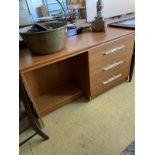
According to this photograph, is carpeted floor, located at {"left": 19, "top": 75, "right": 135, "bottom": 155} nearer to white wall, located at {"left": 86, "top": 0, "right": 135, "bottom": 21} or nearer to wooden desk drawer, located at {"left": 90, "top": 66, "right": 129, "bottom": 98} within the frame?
wooden desk drawer, located at {"left": 90, "top": 66, "right": 129, "bottom": 98}

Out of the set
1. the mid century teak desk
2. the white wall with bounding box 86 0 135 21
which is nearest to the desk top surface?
the mid century teak desk

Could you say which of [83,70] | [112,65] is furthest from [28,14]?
[112,65]

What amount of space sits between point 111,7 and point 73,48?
46.4 inches

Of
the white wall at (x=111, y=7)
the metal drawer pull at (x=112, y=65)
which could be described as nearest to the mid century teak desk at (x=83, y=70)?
the metal drawer pull at (x=112, y=65)

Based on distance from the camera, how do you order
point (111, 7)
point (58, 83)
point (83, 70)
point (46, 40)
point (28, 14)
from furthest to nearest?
point (111, 7)
point (58, 83)
point (83, 70)
point (28, 14)
point (46, 40)

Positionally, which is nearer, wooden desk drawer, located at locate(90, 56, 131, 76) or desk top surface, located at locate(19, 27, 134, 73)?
desk top surface, located at locate(19, 27, 134, 73)

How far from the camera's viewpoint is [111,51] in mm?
1761

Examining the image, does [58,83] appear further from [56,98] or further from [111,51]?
[111,51]

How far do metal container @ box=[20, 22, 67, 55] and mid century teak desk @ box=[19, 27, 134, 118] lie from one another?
7 cm

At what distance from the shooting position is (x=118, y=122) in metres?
1.63

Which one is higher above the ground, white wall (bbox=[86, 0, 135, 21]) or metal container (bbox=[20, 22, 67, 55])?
white wall (bbox=[86, 0, 135, 21])

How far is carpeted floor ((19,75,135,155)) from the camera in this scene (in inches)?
55.7
